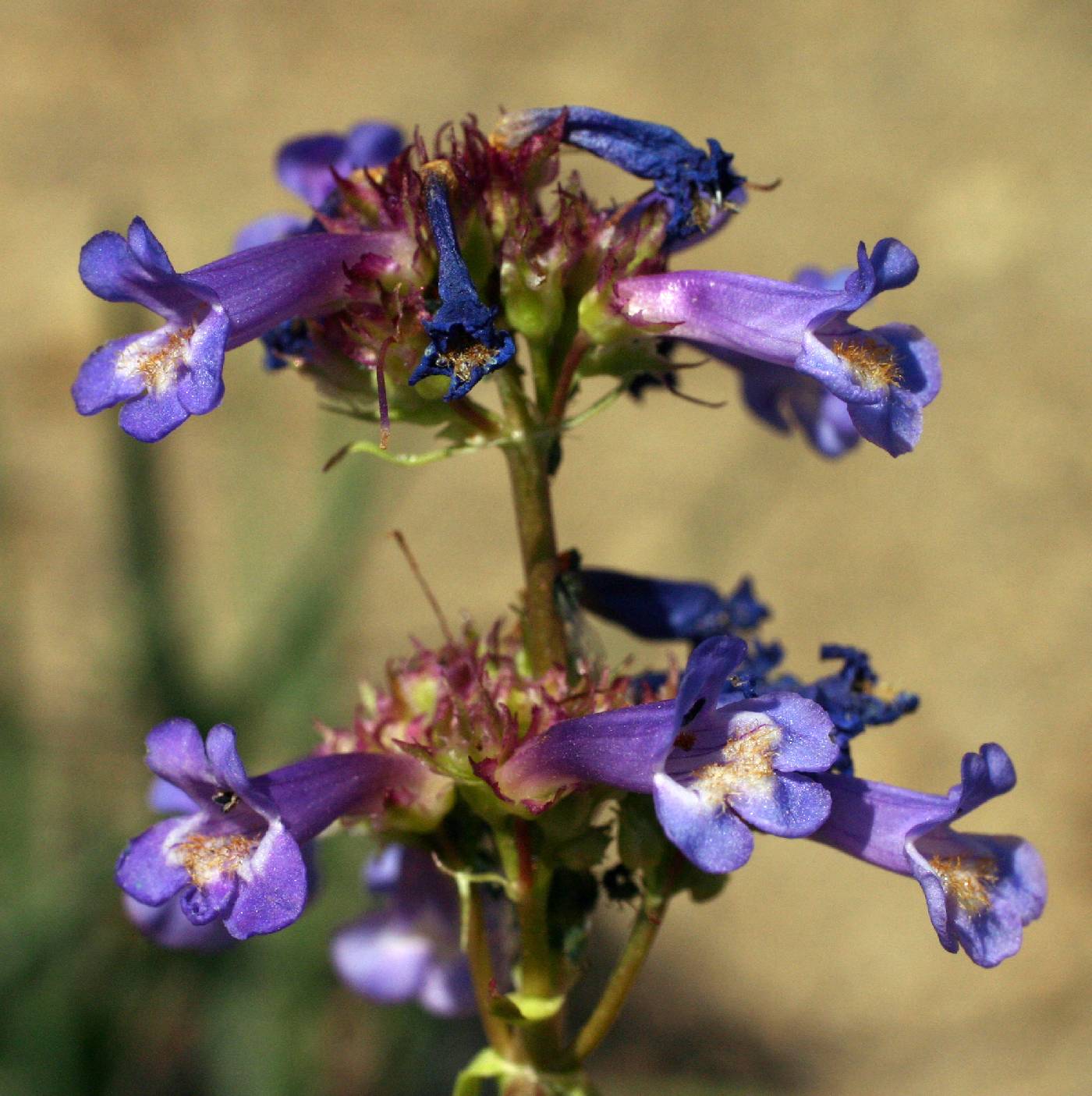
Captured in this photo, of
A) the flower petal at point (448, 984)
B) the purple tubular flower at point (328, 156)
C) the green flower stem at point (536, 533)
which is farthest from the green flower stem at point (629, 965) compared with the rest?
the purple tubular flower at point (328, 156)

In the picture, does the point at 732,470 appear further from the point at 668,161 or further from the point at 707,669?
the point at 707,669

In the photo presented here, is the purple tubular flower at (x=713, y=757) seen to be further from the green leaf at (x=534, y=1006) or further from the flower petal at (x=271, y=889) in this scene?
the green leaf at (x=534, y=1006)

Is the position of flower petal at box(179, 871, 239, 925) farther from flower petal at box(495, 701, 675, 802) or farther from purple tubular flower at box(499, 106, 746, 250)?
purple tubular flower at box(499, 106, 746, 250)

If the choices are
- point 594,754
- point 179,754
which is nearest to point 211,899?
point 179,754

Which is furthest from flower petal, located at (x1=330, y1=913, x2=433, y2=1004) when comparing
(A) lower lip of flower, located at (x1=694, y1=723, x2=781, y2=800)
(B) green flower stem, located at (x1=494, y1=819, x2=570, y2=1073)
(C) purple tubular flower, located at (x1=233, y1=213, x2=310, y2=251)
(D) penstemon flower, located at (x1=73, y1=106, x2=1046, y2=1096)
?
(C) purple tubular flower, located at (x1=233, y1=213, x2=310, y2=251)

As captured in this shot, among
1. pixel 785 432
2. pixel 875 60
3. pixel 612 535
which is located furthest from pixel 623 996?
pixel 875 60

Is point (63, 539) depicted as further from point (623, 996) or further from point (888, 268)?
point (888, 268)
